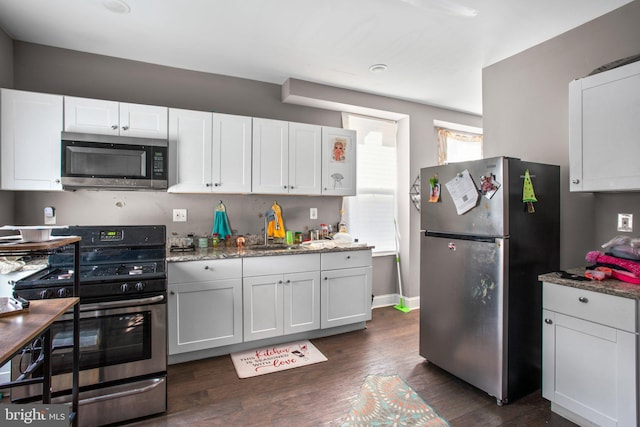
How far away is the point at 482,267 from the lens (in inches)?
86.7

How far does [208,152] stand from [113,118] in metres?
0.77

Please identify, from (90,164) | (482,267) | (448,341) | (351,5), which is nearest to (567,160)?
(482,267)

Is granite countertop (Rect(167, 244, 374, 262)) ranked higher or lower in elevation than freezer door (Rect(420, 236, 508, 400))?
higher

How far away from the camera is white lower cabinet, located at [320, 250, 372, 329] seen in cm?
313

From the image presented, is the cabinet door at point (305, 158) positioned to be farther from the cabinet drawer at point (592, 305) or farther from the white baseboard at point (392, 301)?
the cabinet drawer at point (592, 305)

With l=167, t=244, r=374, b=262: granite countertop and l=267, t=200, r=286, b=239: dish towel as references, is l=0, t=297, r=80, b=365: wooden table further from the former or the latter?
l=267, t=200, r=286, b=239: dish towel

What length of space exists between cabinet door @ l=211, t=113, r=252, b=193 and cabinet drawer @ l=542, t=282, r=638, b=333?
99.2 inches

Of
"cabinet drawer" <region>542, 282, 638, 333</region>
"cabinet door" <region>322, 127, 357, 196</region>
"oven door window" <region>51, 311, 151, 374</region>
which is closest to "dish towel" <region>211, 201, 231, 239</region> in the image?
"cabinet door" <region>322, 127, 357, 196</region>

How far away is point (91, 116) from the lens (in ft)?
8.29

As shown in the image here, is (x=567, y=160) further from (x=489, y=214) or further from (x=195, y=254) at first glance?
(x=195, y=254)

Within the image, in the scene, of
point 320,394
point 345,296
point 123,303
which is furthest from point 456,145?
point 123,303

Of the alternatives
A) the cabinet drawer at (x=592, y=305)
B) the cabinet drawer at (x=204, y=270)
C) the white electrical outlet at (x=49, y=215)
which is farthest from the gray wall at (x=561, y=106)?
the white electrical outlet at (x=49, y=215)

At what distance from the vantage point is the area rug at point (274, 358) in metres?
2.57

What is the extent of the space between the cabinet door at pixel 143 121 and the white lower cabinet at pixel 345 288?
187 centimetres
